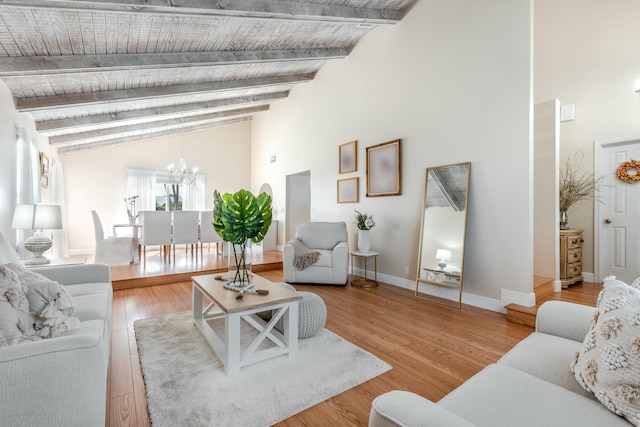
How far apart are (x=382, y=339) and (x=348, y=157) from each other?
3.25 m

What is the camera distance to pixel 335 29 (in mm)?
4211

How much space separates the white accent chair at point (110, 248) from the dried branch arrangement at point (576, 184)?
6.91 metres

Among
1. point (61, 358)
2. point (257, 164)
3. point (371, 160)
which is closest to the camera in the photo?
point (61, 358)

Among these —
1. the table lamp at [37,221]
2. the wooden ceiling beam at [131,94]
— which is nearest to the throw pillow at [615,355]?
the table lamp at [37,221]

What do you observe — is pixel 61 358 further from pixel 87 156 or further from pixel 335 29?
pixel 87 156

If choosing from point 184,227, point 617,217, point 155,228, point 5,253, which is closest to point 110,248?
point 155,228

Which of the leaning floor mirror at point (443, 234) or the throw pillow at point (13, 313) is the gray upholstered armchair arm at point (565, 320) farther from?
the throw pillow at point (13, 313)

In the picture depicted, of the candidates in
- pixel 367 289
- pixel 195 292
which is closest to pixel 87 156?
pixel 195 292

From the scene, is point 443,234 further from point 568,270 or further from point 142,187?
point 142,187

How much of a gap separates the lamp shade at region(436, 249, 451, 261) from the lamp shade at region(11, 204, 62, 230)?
4299mm

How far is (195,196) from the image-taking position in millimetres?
7984

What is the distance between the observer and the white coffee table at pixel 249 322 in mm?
1893

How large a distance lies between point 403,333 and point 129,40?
3885 millimetres

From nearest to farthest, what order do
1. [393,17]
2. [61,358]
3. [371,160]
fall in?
[61,358]
[393,17]
[371,160]
